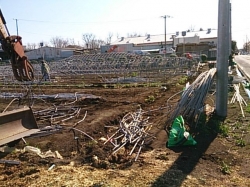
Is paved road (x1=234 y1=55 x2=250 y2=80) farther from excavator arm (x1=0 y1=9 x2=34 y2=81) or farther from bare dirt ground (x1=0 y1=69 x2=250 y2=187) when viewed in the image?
excavator arm (x1=0 y1=9 x2=34 y2=81)

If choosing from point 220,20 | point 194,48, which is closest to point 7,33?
point 220,20

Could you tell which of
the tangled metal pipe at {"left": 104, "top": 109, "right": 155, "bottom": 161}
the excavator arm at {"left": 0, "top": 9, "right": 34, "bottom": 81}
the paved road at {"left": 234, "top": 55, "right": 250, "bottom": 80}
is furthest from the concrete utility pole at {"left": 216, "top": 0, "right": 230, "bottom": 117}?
the paved road at {"left": 234, "top": 55, "right": 250, "bottom": 80}

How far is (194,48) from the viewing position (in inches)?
A: 2539

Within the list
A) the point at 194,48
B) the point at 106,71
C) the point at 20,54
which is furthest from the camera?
the point at 194,48

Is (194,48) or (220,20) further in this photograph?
(194,48)

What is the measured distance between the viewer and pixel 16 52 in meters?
6.20

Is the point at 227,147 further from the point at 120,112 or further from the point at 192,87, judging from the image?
the point at 120,112

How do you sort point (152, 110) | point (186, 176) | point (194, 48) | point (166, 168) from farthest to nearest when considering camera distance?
point (194, 48) < point (152, 110) < point (166, 168) < point (186, 176)

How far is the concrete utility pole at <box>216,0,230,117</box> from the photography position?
28.6ft

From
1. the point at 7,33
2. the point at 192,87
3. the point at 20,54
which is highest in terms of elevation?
the point at 7,33

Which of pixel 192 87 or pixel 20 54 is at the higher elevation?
pixel 20 54

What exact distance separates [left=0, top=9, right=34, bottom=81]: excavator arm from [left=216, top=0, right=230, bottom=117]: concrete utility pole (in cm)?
578

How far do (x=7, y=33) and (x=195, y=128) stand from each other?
520 centimetres

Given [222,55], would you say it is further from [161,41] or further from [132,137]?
[161,41]
